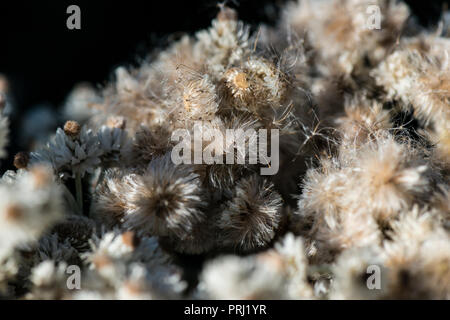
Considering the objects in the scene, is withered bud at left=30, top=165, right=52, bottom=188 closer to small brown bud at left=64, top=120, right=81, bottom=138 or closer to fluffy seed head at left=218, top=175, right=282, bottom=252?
small brown bud at left=64, top=120, right=81, bottom=138

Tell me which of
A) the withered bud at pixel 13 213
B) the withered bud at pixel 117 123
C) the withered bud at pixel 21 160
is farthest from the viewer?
the withered bud at pixel 117 123

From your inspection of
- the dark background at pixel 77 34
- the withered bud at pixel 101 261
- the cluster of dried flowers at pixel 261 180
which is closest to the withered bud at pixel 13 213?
the cluster of dried flowers at pixel 261 180

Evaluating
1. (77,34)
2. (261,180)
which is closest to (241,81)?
(261,180)

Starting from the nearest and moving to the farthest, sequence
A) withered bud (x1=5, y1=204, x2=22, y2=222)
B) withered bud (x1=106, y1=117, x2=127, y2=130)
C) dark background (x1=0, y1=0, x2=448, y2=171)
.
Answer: withered bud (x1=5, y1=204, x2=22, y2=222), withered bud (x1=106, y1=117, x2=127, y2=130), dark background (x1=0, y1=0, x2=448, y2=171)

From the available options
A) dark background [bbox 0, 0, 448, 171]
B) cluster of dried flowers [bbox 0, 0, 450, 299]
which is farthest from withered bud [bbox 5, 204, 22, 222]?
dark background [bbox 0, 0, 448, 171]

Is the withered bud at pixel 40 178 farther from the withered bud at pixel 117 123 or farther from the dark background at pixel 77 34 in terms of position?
the dark background at pixel 77 34

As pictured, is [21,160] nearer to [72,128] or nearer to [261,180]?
[72,128]
